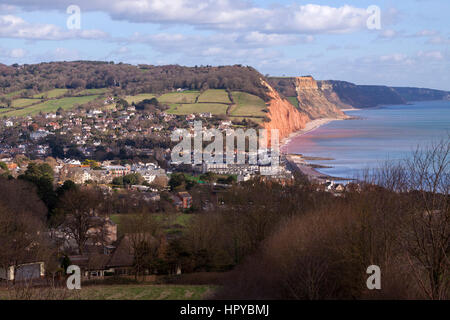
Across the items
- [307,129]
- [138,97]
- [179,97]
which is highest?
[138,97]

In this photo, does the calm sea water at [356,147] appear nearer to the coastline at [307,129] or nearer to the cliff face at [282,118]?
the coastline at [307,129]

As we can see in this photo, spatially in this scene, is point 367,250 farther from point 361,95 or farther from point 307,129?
point 361,95

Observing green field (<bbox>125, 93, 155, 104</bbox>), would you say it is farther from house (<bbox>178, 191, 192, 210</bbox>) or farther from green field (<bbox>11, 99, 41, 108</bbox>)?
house (<bbox>178, 191, 192, 210</bbox>)

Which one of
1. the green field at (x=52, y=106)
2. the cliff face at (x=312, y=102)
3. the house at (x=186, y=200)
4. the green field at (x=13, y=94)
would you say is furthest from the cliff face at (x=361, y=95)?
the house at (x=186, y=200)

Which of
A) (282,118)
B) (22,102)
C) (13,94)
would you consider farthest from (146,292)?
(13,94)

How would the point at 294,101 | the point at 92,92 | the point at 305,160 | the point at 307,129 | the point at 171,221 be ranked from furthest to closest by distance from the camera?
the point at 294,101 < the point at 307,129 < the point at 92,92 < the point at 305,160 < the point at 171,221

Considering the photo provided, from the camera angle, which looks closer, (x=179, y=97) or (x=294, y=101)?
(x=179, y=97)
